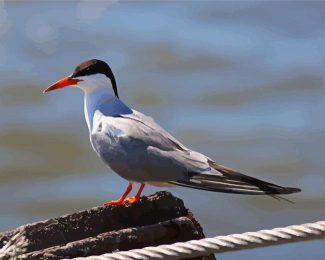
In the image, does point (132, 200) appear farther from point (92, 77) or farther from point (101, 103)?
point (92, 77)

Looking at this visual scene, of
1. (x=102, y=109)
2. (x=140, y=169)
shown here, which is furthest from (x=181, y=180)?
(x=102, y=109)

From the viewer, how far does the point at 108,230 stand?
4.53 m

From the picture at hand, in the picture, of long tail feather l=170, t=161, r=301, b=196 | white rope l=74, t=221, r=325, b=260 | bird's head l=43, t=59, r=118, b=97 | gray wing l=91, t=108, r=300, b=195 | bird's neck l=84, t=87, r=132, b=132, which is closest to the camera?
white rope l=74, t=221, r=325, b=260

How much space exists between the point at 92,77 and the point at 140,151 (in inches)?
19.4

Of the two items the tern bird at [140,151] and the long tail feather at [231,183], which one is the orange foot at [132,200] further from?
the long tail feather at [231,183]

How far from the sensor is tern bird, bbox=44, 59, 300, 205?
16.0 ft

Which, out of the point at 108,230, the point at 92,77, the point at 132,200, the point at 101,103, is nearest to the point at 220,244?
the point at 108,230

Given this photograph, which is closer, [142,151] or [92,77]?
[142,151]

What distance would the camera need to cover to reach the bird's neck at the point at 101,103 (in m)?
5.26

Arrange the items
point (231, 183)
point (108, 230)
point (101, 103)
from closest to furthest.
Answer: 1. point (108, 230)
2. point (231, 183)
3. point (101, 103)

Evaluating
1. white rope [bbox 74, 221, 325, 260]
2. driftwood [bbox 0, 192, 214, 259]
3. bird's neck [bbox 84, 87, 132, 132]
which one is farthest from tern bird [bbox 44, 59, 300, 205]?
white rope [bbox 74, 221, 325, 260]

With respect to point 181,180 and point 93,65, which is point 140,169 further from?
point 93,65

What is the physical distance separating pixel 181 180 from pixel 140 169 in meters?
0.21

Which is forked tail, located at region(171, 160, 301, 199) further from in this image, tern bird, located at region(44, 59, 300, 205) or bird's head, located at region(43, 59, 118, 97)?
bird's head, located at region(43, 59, 118, 97)
